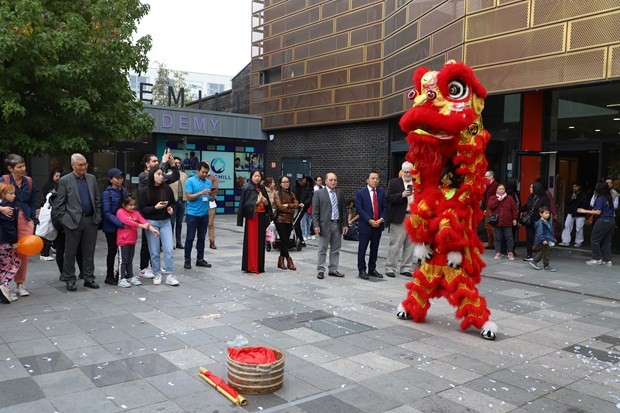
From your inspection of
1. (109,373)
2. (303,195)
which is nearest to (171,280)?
(109,373)

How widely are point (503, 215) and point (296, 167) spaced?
11.6m

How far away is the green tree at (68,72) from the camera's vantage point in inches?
396

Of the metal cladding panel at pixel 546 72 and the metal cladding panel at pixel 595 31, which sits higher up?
the metal cladding panel at pixel 595 31

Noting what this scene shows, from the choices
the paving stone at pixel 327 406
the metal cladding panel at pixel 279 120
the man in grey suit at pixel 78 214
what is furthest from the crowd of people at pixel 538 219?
the metal cladding panel at pixel 279 120

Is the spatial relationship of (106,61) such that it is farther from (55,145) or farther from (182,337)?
(182,337)

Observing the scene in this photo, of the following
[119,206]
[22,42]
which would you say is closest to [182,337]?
[119,206]

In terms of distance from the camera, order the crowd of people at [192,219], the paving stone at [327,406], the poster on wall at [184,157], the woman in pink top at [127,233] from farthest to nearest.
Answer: the poster on wall at [184,157] < the woman in pink top at [127,233] < the crowd of people at [192,219] < the paving stone at [327,406]

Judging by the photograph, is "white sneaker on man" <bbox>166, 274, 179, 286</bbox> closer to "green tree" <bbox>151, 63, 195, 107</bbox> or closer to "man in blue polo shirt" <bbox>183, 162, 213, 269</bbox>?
"man in blue polo shirt" <bbox>183, 162, 213, 269</bbox>

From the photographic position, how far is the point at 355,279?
30.1 ft

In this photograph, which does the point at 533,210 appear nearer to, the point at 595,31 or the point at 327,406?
the point at 595,31

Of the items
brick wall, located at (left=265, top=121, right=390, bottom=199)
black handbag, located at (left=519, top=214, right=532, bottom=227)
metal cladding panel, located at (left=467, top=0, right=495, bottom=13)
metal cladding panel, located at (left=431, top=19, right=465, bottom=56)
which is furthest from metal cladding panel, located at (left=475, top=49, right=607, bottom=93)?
brick wall, located at (left=265, top=121, right=390, bottom=199)

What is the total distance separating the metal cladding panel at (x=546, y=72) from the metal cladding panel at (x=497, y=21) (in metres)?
0.80

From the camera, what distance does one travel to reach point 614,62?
988cm

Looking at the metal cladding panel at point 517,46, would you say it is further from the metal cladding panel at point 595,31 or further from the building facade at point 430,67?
the metal cladding panel at point 595,31
